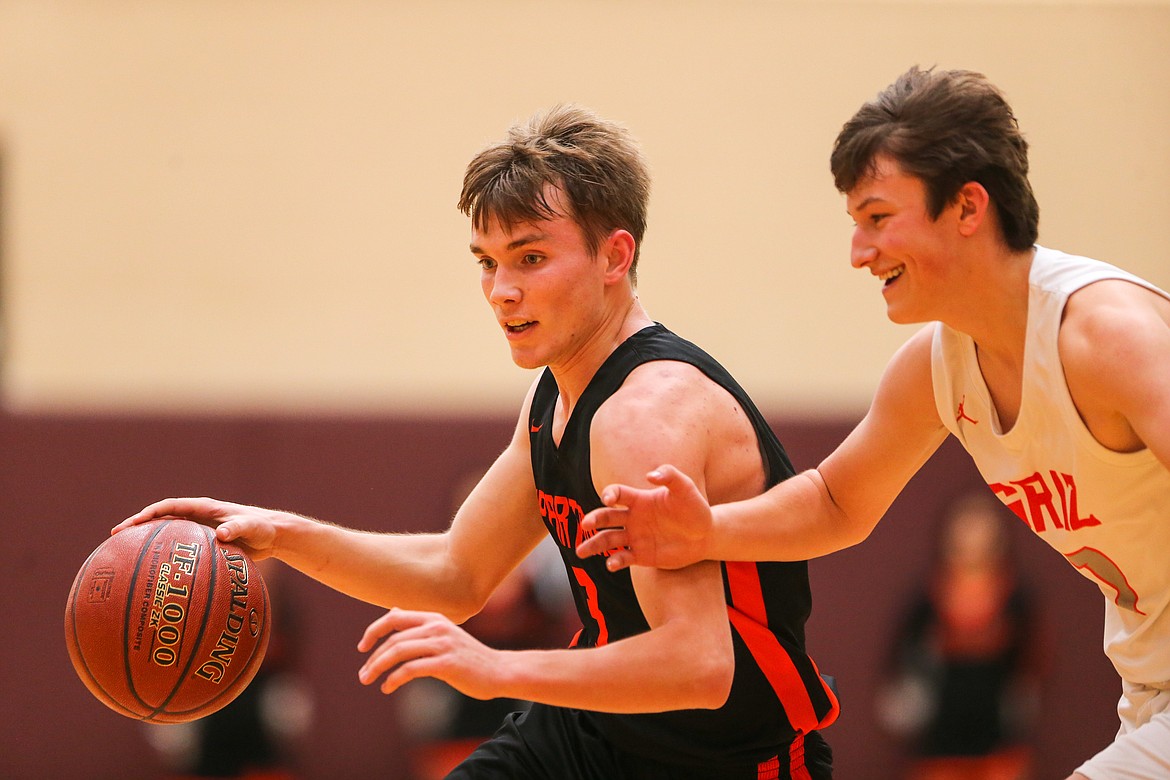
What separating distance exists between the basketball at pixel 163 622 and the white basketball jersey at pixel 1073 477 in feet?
6.32

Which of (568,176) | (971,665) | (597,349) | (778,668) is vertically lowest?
(971,665)

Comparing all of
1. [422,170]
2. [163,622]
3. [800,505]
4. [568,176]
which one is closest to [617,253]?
[568,176]

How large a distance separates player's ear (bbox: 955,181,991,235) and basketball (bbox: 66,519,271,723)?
6.70 feet

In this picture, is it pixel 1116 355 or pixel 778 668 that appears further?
pixel 778 668

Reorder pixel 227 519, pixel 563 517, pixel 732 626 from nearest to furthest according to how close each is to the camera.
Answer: pixel 732 626, pixel 563 517, pixel 227 519

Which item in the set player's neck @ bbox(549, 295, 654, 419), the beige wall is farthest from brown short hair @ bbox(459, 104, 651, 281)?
the beige wall

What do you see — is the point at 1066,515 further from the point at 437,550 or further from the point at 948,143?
the point at 437,550

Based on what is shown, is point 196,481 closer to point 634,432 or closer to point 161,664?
point 161,664

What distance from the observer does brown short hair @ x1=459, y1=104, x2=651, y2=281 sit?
10.9ft

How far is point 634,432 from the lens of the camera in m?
3.00

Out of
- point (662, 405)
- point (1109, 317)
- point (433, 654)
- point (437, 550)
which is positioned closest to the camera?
point (433, 654)

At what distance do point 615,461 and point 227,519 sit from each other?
1.24 meters

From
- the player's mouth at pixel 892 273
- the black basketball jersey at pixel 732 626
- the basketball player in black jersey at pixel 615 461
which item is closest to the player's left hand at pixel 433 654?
the basketball player in black jersey at pixel 615 461

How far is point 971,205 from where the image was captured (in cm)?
304
